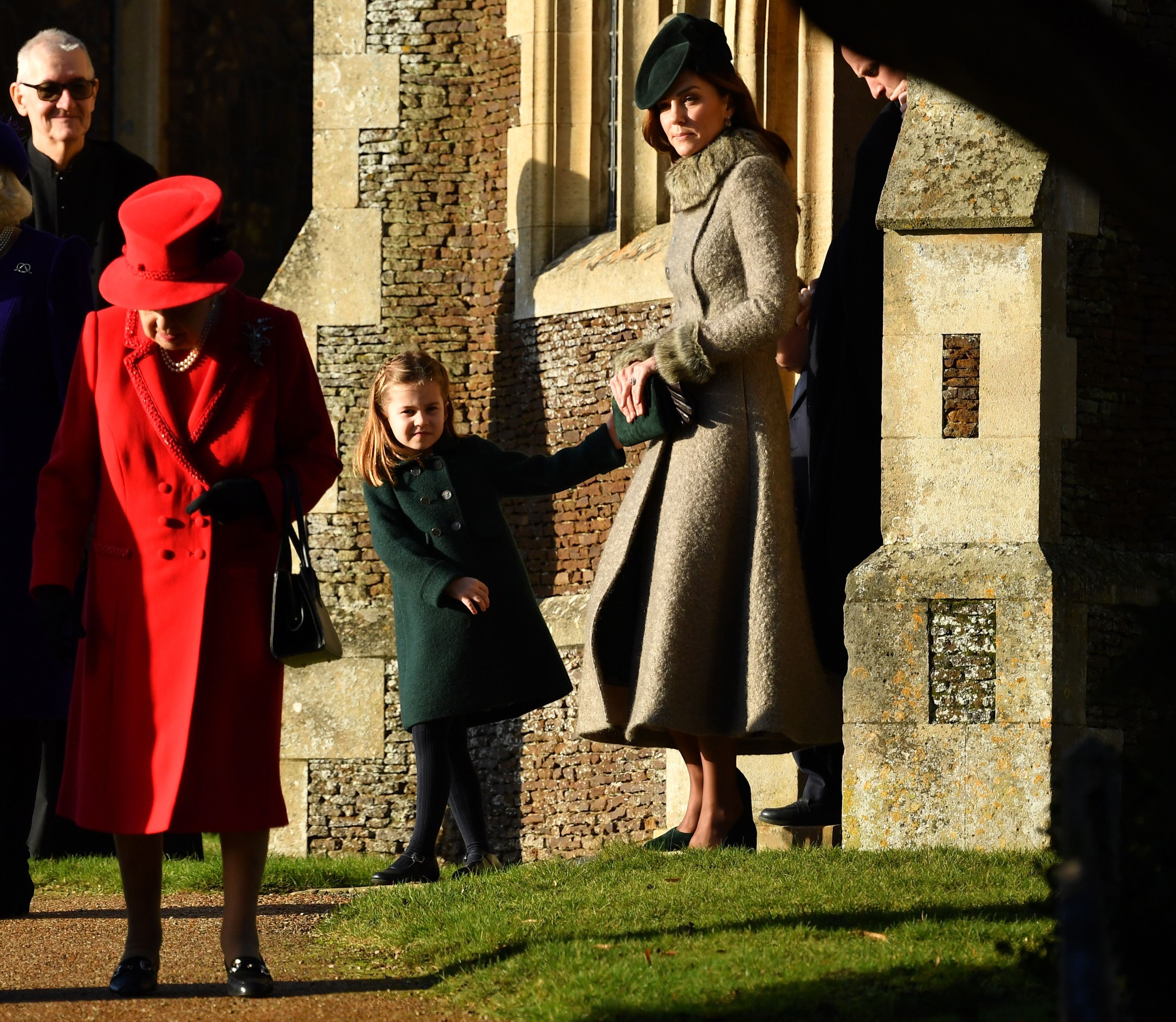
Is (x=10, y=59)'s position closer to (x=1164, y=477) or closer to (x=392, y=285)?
(x=392, y=285)

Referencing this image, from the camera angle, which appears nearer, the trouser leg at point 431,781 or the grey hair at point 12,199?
the grey hair at point 12,199

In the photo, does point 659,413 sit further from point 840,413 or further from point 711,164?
point 840,413

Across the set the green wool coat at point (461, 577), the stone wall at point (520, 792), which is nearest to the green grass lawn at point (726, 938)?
the green wool coat at point (461, 577)

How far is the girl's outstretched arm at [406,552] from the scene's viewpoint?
267 inches

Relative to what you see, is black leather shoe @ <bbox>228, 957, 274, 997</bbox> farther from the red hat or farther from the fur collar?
the fur collar

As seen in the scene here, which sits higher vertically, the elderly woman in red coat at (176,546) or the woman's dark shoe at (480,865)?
the elderly woman in red coat at (176,546)

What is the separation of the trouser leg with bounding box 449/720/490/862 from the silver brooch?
222 centimetres

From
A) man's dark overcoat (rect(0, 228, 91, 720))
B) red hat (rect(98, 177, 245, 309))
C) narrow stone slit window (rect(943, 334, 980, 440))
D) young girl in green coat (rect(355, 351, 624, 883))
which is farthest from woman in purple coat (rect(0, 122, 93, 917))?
narrow stone slit window (rect(943, 334, 980, 440))

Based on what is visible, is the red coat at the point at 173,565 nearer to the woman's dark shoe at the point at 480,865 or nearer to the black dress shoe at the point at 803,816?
the woman's dark shoe at the point at 480,865

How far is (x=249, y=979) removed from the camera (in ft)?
15.2

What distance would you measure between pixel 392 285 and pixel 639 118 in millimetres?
1561

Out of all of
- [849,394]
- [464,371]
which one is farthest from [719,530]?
[464,371]

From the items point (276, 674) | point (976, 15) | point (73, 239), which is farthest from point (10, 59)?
point (976, 15)

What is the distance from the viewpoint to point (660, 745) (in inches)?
254
